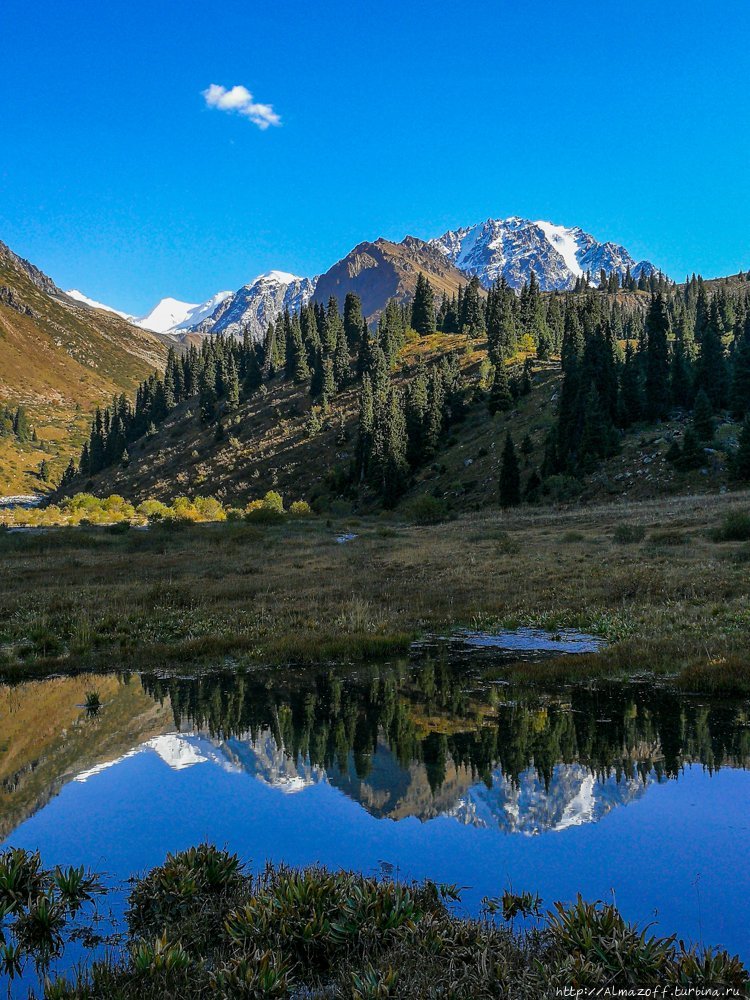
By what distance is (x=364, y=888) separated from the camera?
6.06 m

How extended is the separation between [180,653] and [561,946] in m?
15.1

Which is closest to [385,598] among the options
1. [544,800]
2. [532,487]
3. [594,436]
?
[544,800]

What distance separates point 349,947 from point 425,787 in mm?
3886

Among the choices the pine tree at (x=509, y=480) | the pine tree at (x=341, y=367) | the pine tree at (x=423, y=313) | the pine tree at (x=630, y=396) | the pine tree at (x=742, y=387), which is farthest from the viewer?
the pine tree at (x=423, y=313)

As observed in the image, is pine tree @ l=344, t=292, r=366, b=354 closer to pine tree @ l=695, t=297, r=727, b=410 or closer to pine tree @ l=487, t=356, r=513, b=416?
pine tree @ l=487, t=356, r=513, b=416

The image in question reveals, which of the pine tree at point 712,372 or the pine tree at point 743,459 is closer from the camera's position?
the pine tree at point 743,459

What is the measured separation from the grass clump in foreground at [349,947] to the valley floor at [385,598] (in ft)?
31.3

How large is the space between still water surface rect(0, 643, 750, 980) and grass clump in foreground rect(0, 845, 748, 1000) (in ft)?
3.09

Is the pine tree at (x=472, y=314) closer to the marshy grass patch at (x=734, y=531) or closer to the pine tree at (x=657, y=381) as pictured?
the pine tree at (x=657, y=381)

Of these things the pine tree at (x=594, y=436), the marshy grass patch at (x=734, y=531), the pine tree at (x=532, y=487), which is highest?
the pine tree at (x=594, y=436)

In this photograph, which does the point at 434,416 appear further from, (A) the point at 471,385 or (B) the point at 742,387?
(B) the point at 742,387

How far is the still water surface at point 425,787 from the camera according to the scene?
23.6 ft

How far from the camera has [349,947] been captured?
5.63 metres

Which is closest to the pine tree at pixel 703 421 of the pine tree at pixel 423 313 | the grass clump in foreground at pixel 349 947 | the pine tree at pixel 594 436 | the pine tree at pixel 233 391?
the pine tree at pixel 594 436
